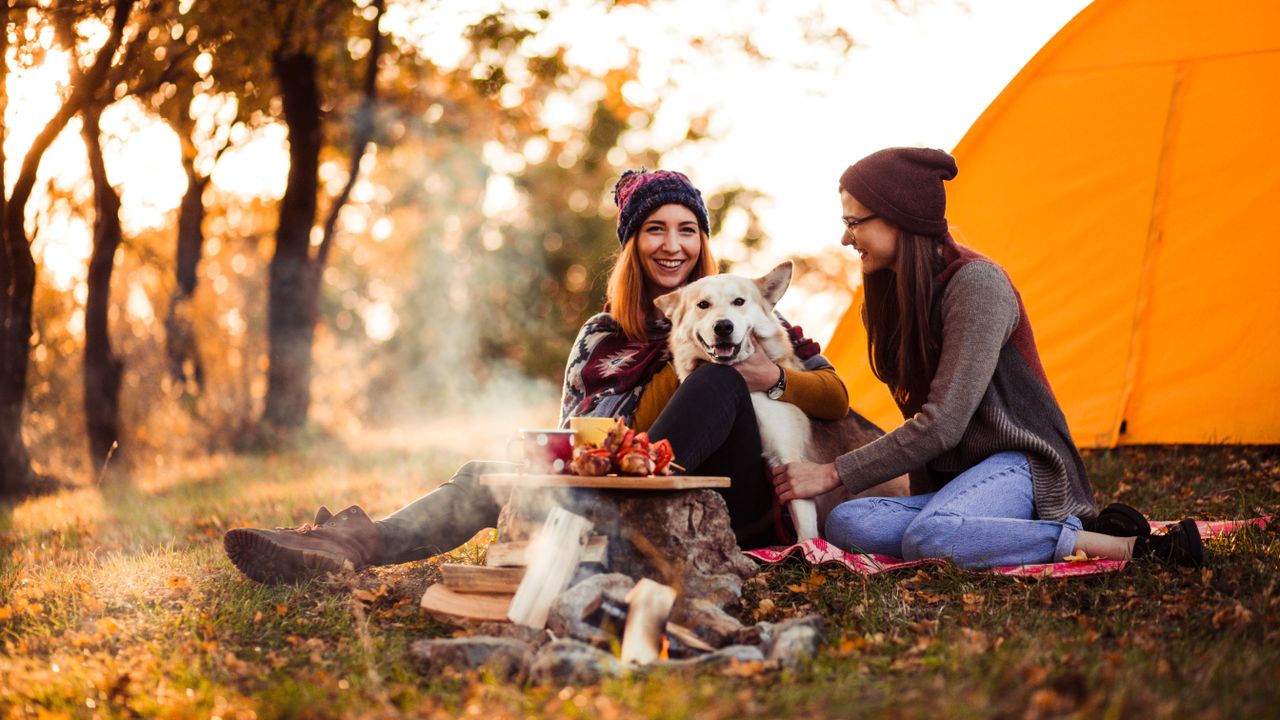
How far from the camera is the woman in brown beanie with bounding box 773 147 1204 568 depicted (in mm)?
3211

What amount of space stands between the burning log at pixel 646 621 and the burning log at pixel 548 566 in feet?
0.78

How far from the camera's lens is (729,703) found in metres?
2.11

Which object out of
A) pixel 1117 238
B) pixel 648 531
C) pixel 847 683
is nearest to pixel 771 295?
pixel 648 531

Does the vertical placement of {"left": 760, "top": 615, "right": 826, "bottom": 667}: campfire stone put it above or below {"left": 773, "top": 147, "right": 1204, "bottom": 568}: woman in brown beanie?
below

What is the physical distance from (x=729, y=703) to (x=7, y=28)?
4761 mm

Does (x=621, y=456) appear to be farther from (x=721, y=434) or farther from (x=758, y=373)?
(x=758, y=373)

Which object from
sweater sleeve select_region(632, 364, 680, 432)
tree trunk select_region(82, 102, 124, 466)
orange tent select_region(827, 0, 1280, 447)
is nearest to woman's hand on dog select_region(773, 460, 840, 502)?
sweater sleeve select_region(632, 364, 680, 432)

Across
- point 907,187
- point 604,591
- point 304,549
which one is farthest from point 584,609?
point 907,187

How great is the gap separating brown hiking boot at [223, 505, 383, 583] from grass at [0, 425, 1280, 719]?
6 cm

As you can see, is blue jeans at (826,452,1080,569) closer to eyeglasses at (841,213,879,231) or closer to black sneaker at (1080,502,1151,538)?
black sneaker at (1080,502,1151,538)

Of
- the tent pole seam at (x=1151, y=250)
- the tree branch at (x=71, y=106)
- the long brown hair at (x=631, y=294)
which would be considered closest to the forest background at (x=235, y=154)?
the tree branch at (x=71, y=106)

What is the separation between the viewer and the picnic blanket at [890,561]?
310cm

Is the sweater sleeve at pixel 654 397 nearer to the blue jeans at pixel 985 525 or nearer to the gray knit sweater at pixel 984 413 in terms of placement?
the gray knit sweater at pixel 984 413

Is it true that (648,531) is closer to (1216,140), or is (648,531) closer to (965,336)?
(965,336)
